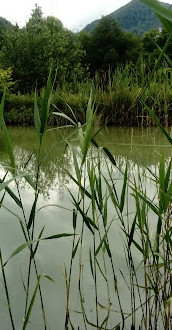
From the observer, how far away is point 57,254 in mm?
1156

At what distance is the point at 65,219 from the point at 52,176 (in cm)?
75

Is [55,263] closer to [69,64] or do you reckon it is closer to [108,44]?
[69,64]

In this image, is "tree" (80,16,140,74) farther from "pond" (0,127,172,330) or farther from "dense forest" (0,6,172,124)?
"pond" (0,127,172,330)

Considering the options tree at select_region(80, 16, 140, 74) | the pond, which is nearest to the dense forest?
tree at select_region(80, 16, 140, 74)

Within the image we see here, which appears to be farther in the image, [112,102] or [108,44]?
[108,44]

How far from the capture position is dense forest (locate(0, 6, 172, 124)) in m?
5.08

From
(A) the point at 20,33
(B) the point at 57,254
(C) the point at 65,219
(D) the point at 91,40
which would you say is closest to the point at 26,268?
(B) the point at 57,254

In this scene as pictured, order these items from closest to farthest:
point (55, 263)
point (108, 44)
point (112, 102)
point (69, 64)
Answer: point (55, 263)
point (112, 102)
point (69, 64)
point (108, 44)

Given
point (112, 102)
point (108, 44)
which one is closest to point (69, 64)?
point (108, 44)

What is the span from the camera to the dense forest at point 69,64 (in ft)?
16.7

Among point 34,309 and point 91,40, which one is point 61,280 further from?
point 91,40

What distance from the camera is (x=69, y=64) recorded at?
16625 millimetres

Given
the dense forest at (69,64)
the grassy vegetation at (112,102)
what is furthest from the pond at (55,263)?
the grassy vegetation at (112,102)

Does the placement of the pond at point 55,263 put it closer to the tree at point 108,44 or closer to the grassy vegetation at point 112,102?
the grassy vegetation at point 112,102
